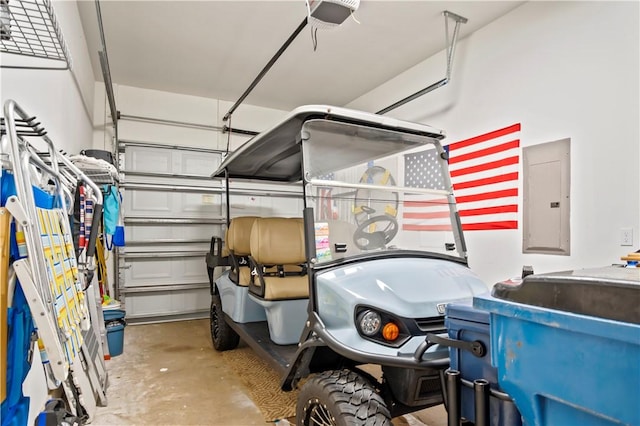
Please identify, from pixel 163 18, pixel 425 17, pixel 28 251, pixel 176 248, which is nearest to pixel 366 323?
pixel 28 251

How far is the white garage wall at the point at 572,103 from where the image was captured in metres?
2.74

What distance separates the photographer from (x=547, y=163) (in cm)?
325

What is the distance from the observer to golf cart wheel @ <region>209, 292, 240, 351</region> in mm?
3947

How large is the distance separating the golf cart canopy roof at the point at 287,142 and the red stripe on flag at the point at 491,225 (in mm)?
1555

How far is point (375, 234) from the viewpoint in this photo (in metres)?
2.29

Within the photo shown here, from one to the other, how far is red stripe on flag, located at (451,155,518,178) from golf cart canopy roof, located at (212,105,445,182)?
4.75ft

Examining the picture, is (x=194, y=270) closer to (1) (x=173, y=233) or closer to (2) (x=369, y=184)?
(1) (x=173, y=233)

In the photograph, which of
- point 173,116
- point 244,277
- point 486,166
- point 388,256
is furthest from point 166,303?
point 486,166

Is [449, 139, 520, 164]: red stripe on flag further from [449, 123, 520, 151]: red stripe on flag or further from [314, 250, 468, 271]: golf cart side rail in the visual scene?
[314, 250, 468, 271]: golf cart side rail

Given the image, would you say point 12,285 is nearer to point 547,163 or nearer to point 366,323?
point 366,323

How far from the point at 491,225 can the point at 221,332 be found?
3.12 m

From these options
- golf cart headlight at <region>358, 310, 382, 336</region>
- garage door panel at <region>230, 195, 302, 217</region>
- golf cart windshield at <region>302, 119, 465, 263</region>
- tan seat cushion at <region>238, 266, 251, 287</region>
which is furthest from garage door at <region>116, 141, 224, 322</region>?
golf cart headlight at <region>358, 310, 382, 336</region>

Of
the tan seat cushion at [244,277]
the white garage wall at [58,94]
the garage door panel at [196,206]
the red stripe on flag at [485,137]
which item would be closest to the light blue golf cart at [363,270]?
the tan seat cushion at [244,277]

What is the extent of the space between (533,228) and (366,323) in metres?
2.36
